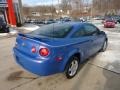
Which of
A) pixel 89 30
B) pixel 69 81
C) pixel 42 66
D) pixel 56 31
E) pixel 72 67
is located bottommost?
pixel 69 81

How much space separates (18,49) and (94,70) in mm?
2324

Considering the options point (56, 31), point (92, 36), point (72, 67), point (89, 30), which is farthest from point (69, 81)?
point (89, 30)

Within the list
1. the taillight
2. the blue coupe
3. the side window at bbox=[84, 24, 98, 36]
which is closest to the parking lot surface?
the blue coupe

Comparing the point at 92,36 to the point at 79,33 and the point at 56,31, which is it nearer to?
the point at 79,33

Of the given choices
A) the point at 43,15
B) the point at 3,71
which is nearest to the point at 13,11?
the point at 3,71

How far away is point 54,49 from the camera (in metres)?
3.80

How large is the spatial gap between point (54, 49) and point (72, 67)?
102 centimetres

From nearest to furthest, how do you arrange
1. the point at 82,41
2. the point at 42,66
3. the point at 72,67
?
1. the point at 42,66
2. the point at 72,67
3. the point at 82,41

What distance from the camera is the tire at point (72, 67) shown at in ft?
14.3

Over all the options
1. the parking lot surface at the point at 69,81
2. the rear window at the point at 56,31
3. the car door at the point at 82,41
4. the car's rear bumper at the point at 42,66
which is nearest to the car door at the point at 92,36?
the car door at the point at 82,41

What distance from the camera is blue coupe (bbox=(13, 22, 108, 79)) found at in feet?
12.5

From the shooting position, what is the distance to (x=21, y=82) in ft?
14.0

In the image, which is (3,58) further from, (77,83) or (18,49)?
(77,83)

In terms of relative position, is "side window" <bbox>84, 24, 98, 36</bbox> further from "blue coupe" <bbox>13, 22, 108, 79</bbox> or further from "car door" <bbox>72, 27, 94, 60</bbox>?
"car door" <bbox>72, 27, 94, 60</bbox>
